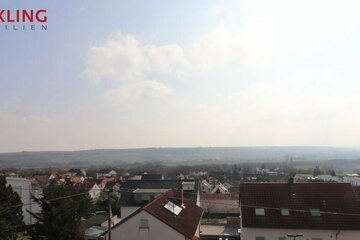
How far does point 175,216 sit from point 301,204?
8.51 metres

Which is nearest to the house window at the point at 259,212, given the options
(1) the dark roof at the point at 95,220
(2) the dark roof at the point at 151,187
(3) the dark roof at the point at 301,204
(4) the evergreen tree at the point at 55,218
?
(3) the dark roof at the point at 301,204

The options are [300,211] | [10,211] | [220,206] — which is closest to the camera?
[300,211]

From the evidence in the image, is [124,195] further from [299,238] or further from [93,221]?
[299,238]

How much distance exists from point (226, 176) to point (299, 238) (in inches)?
4689

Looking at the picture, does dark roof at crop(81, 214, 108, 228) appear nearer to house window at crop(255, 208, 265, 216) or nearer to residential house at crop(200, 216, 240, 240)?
residential house at crop(200, 216, 240, 240)

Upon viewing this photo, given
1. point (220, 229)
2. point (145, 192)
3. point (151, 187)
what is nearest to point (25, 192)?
point (151, 187)

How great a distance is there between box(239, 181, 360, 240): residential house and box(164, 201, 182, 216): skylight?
176 inches

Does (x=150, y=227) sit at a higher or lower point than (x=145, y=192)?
lower

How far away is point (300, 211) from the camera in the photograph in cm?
2641

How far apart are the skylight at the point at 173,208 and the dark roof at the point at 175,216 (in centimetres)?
23

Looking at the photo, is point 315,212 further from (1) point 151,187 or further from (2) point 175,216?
(1) point 151,187

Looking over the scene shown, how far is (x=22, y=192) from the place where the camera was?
4481cm

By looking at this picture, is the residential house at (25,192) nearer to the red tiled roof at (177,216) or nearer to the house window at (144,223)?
the red tiled roof at (177,216)

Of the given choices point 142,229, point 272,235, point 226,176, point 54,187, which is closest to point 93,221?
point 54,187
